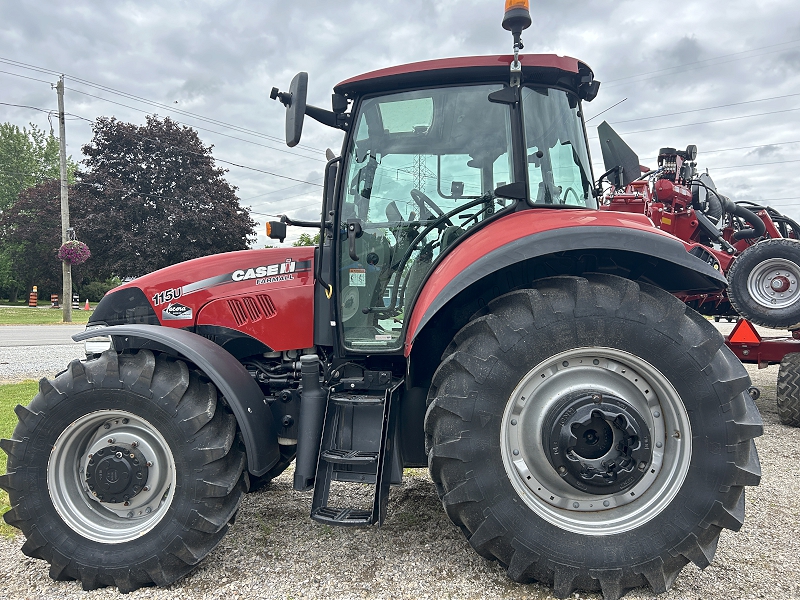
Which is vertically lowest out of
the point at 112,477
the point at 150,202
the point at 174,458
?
the point at 112,477

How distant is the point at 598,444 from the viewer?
248 centimetres

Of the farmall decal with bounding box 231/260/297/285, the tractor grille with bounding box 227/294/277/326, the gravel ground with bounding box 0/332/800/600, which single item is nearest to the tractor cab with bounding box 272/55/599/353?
the farmall decal with bounding box 231/260/297/285

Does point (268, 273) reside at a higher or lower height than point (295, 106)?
lower

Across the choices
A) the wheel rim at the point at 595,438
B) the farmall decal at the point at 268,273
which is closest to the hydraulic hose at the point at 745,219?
the wheel rim at the point at 595,438

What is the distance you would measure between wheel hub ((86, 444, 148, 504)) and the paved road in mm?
11058

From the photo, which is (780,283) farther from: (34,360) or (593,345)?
(34,360)

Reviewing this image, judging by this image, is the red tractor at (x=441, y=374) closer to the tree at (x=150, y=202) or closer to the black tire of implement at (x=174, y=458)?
the black tire of implement at (x=174, y=458)

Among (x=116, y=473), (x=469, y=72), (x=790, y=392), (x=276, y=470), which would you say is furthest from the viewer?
(x=790, y=392)

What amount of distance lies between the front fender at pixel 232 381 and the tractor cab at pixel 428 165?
59 centimetres

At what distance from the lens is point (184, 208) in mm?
25672

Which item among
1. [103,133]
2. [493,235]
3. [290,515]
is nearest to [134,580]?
[290,515]

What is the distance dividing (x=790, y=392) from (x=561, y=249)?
5.05 metres

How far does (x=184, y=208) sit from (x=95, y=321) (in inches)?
949

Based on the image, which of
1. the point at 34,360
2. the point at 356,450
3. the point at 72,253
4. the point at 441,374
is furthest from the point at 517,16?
the point at 72,253
